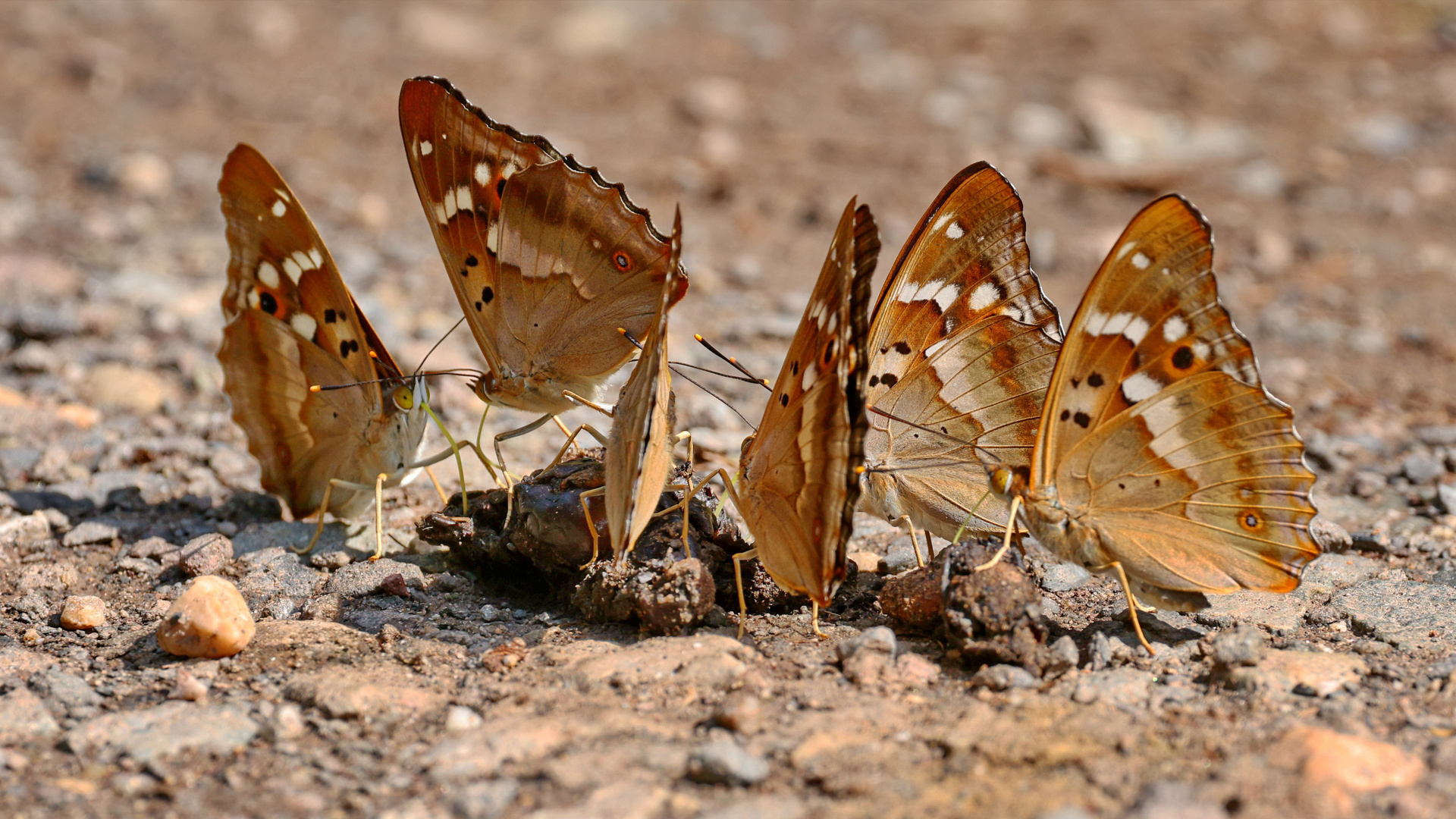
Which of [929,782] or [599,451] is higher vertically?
[599,451]

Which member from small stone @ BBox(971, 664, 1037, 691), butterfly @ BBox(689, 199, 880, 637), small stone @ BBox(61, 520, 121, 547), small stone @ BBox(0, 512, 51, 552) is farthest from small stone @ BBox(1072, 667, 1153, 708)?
small stone @ BBox(0, 512, 51, 552)

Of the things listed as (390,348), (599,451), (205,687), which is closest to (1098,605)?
A: (599,451)

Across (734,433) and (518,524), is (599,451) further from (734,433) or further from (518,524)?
Answer: (734,433)

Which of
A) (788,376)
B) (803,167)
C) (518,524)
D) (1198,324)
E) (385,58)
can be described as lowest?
(518,524)

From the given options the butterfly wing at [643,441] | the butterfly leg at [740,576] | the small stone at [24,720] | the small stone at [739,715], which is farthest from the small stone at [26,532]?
the small stone at [739,715]

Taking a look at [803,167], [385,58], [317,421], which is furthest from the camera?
[385,58]

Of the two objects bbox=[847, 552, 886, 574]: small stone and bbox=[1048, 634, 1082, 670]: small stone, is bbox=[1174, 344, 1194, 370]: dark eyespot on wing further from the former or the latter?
bbox=[847, 552, 886, 574]: small stone

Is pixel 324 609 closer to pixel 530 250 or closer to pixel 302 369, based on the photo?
pixel 302 369

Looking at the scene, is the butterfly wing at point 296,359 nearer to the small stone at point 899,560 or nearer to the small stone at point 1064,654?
the small stone at point 899,560
